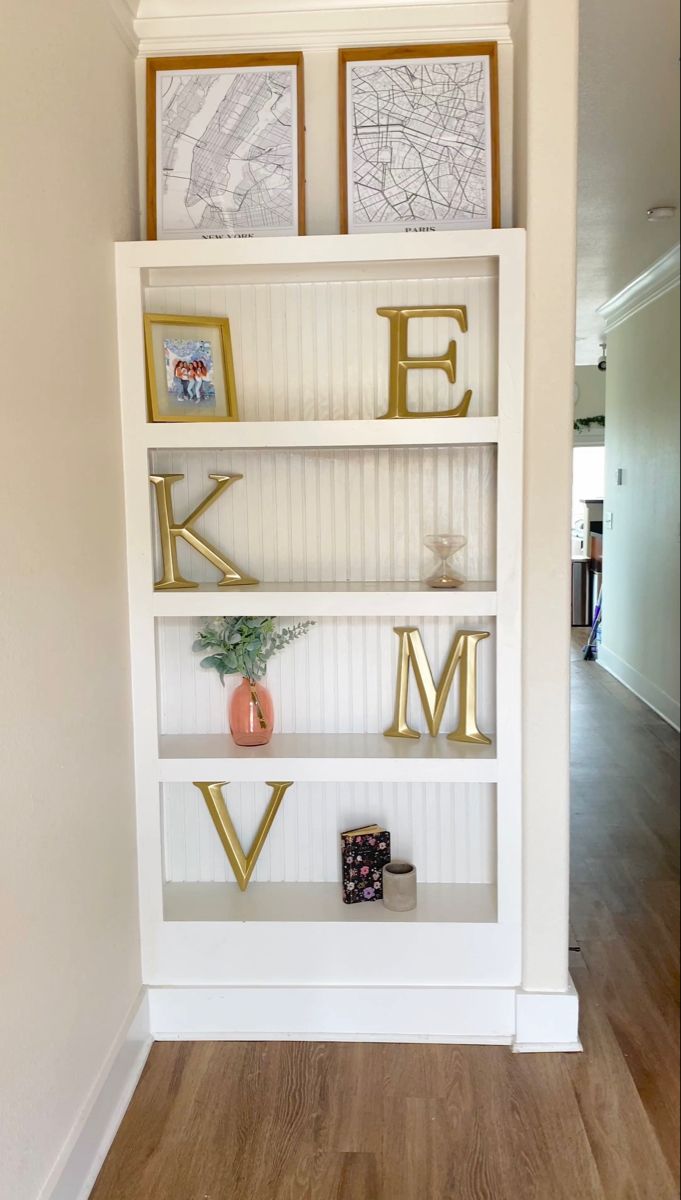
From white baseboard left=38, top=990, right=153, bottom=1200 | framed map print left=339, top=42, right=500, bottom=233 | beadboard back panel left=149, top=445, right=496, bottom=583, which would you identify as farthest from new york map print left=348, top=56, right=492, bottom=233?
white baseboard left=38, top=990, right=153, bottom=1200

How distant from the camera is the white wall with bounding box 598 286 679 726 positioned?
41cm

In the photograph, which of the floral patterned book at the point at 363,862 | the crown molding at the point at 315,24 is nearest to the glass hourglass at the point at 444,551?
the floral patterned book at the point at 363,862

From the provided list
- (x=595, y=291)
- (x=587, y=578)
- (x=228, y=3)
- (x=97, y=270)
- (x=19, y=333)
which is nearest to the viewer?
(x=595, y=291)

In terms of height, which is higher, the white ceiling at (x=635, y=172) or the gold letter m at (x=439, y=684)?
the white ceiling at (x=635, y=172)

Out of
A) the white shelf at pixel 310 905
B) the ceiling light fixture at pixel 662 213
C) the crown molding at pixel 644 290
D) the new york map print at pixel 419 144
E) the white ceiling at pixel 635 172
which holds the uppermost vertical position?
the new york map print at pixel 419 144

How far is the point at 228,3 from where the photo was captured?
163 centimetres

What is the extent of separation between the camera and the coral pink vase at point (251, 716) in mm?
1736

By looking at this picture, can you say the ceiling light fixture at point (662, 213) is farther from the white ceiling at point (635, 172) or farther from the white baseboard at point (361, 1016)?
the white baseboard at point (361, 1016)

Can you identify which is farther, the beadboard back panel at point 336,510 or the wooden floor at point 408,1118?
the beadboard back panel at point 336,510

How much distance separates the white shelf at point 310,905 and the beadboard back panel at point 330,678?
31 cm

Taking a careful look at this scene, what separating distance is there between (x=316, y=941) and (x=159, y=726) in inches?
19.8

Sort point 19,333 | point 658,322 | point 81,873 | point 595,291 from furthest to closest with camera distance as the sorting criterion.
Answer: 1. point 81,873
2. point 19,333
3. point 595,291
4. point 658,322

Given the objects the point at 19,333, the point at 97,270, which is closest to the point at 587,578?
the point at 19,333

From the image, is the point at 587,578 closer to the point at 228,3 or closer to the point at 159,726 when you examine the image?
the point at 159,726
